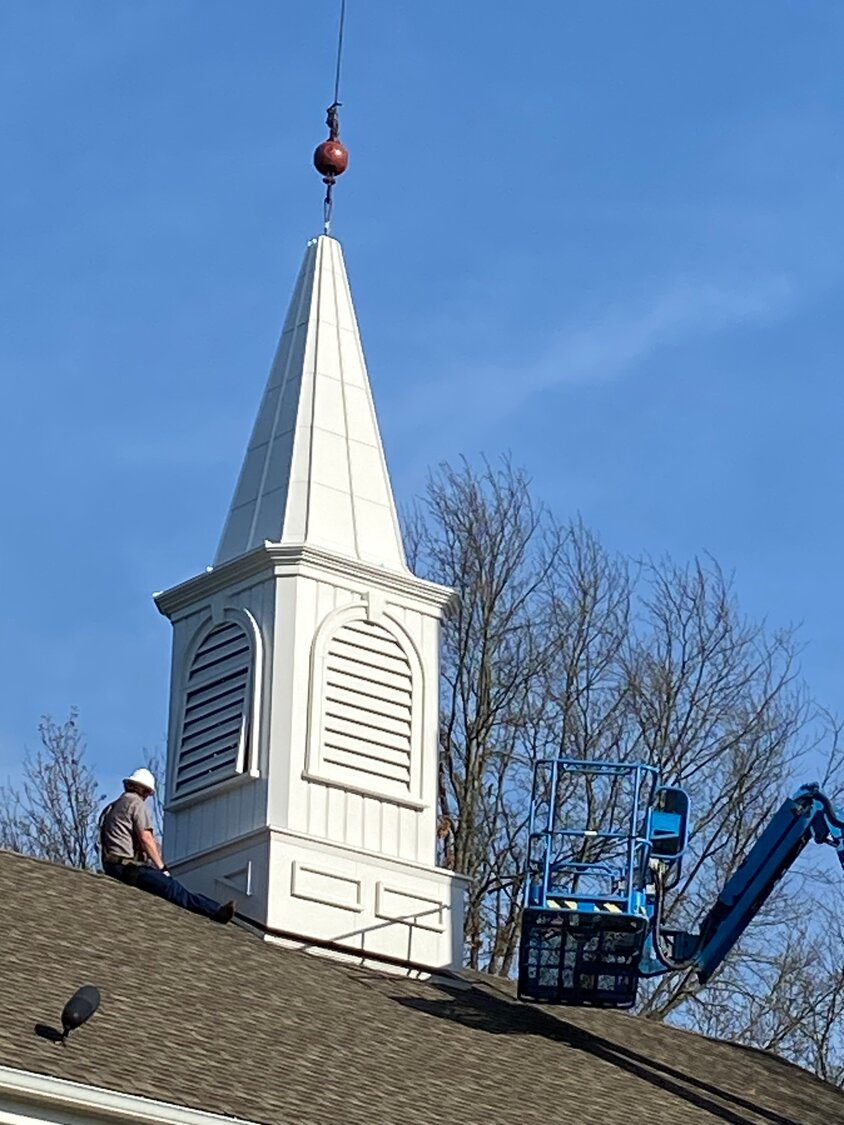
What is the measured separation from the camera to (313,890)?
20.8 meters

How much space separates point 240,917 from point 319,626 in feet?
9.12

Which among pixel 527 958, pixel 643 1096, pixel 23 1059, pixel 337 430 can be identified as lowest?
pixel 23 1059

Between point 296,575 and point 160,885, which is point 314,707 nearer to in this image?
point 296,575

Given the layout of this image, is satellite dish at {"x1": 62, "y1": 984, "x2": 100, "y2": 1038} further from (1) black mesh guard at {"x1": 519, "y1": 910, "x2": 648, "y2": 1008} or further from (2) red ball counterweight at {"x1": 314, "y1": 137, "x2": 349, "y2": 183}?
(2) red ball counterweight at {"x1": 314, "y1": 137, "x2": 349, "y2": 183}

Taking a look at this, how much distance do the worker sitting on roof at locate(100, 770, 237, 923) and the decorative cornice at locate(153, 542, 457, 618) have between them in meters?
2.47

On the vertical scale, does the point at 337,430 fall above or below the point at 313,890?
above

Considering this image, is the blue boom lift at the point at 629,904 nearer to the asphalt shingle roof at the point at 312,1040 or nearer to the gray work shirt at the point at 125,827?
the asphalt shingle roof at the point at 312,1040

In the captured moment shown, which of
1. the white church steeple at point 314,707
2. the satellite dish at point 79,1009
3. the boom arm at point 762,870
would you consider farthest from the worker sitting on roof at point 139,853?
the satellite dish at point 79,1009

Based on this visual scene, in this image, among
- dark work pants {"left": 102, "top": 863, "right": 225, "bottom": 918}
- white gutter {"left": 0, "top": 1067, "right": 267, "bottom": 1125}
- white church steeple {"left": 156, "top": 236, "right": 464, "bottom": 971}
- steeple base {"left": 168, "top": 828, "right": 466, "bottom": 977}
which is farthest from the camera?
white church steeple {"left": 156, "top": 236, "right": 464, "bottom": 971}

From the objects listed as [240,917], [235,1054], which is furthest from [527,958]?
[235,1054]

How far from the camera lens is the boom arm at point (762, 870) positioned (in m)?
20.8

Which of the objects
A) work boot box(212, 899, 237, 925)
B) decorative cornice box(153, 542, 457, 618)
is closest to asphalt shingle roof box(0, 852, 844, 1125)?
work boot box(212, 899, 237, 925)

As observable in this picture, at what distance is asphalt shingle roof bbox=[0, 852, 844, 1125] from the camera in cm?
1485

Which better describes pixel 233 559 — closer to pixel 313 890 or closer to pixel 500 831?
pixel 313 890
